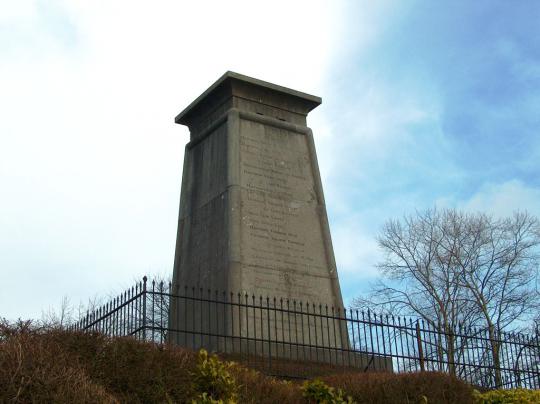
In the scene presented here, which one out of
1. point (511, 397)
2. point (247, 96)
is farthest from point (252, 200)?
point (511, 397)

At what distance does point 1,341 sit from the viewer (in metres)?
7.97

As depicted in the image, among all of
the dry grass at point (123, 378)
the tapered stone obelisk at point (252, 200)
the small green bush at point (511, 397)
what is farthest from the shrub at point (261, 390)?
the tapered stone obelisk at point (252, 200)

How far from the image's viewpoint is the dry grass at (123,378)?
716 centimetres

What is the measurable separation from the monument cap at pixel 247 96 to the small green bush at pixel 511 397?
23.3 ft

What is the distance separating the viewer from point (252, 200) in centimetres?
1524

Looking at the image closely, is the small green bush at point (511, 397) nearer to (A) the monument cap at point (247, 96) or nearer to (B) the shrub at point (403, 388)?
(B) the shrub at point (403, 388)

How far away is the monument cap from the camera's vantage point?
16266 millimetres

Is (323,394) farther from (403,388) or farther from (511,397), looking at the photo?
(511,397)

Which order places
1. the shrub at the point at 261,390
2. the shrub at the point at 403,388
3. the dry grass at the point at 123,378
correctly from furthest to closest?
the shrub at the point at 403,388, the shrub at the point at 261,390, the dry grass at the point at 123,378

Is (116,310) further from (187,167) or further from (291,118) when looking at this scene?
(291,118)

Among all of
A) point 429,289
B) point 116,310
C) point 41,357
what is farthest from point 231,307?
point 429,289

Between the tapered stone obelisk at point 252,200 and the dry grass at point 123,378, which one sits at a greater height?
the tapered stone obelisk at point 252,200

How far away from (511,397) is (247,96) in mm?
7445

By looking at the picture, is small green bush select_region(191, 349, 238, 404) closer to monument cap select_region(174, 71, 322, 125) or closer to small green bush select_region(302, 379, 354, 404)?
small green bush select_region(302, 379, 354, 404)
